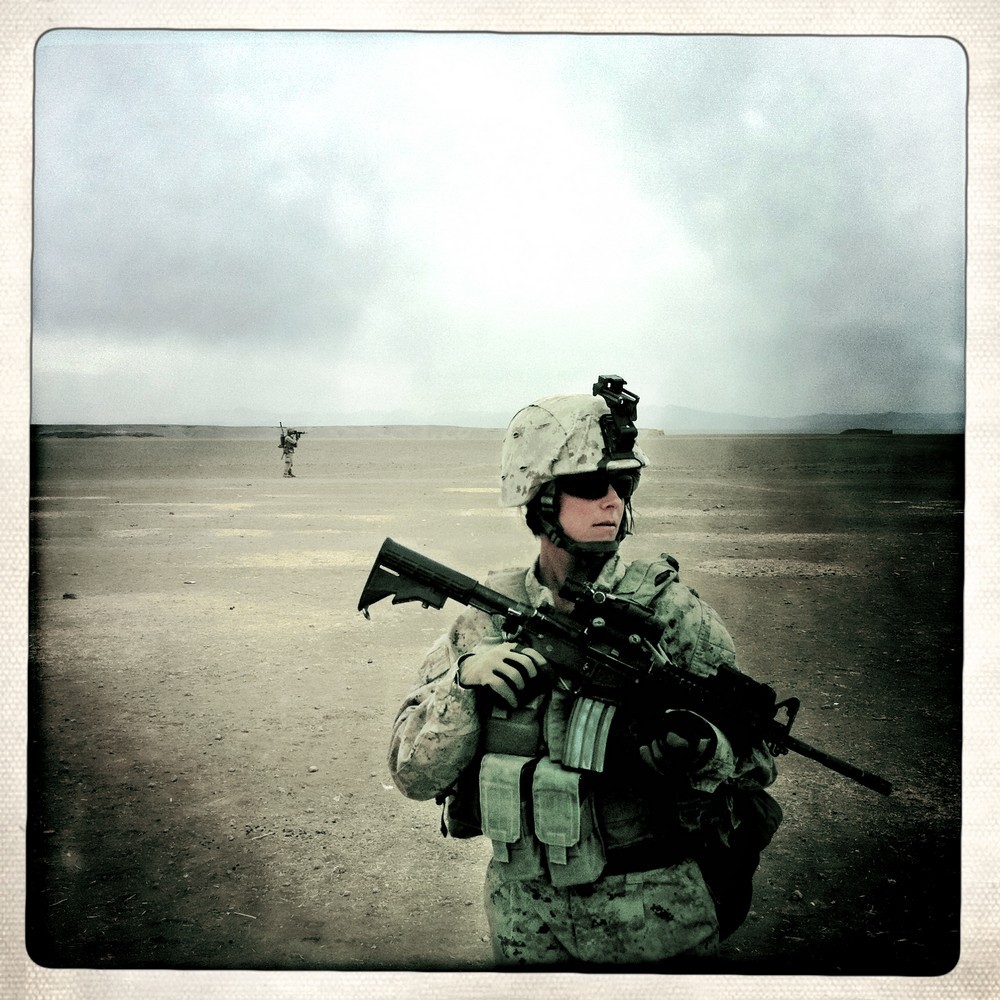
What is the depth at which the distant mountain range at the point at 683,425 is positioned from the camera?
2381 millimetres

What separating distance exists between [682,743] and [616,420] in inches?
27.7

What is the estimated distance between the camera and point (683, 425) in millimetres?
2406

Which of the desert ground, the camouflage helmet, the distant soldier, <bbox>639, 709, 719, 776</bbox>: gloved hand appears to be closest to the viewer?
<bbox>639, 709, 719, 776</bbox>: gloved hand

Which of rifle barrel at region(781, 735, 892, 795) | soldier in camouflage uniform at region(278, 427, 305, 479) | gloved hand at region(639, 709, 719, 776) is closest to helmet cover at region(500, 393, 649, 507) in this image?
gloved hand at region(639, 709, 719, 776)

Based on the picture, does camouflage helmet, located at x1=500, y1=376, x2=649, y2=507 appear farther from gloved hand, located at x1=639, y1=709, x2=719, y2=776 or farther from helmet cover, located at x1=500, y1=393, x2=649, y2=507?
gloved hand, located at x1=639, y1=709, x2=719, y2=776

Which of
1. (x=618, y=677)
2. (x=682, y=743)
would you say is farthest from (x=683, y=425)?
(x=682, y=743)

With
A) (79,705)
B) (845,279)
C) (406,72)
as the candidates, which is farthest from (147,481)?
(845,279)

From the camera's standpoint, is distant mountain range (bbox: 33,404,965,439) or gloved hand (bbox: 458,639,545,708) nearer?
gloved hand (bbox: 458,639,545,708)

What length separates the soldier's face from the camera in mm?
1949

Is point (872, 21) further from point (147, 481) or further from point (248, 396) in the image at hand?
point (147, 481)

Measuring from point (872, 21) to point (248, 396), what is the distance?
1991 millimetres

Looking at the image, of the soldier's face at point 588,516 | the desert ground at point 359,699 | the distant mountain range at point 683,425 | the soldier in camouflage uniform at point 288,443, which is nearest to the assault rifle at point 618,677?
the soldier's face at point 588,516

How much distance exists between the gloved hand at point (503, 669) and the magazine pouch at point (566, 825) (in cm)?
19

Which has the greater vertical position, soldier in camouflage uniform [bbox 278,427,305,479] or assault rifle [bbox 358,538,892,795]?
soldier in camouflage uniform [bbox 278,427,305,479]
